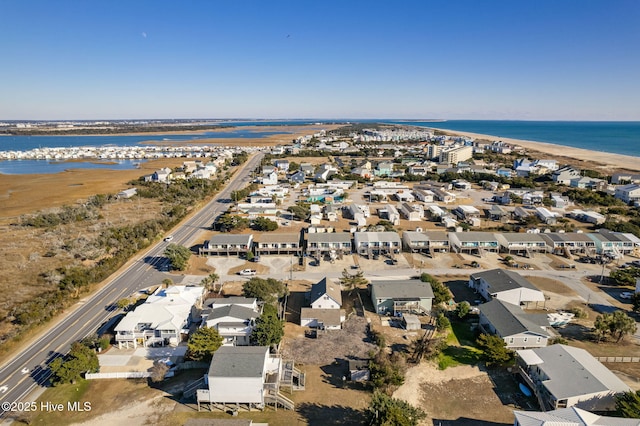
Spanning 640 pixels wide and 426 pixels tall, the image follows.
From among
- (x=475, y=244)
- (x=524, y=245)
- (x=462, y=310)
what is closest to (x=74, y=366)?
(x=462, y=310)

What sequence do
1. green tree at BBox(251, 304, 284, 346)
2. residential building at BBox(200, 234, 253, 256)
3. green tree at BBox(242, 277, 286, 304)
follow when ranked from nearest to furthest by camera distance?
green tree at BBox(251, 304, 284, 346) → green tree at BBox(242, 277, 286, 304) → residential building at BBox(200, 234, 253, 256)

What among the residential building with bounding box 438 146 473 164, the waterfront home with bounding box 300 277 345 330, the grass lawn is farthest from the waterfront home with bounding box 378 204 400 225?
the residential building with bounding box 438 146 473 164

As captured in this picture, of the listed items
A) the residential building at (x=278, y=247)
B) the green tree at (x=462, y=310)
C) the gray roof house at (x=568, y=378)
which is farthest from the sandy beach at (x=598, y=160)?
the gray roof house at (x=568, y=378)

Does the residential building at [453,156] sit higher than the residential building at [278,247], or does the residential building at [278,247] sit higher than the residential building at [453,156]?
the residential building at [453,156]

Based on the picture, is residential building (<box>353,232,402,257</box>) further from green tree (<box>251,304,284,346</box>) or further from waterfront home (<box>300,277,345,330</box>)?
green tree (<box>251,304,284,346</box>)

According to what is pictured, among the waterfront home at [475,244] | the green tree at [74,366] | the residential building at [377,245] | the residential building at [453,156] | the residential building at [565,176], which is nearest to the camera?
the green tree at [74,366]

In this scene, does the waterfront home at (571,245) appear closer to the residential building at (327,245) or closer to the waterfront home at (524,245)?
the waterfront home at (524,245)

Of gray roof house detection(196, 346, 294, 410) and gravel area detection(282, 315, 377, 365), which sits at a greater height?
gray roof house detection(196, 346, 294, 410)
